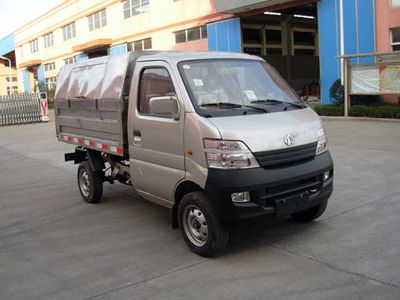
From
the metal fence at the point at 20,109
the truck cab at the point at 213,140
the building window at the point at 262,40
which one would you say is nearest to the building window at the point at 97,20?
the metal fence at the point at 20,109

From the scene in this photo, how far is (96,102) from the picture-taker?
23.0ft

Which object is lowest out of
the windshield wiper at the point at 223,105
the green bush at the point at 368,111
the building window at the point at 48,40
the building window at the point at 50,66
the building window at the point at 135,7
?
the green bush at the point at 368,111

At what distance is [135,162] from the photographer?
6160mm

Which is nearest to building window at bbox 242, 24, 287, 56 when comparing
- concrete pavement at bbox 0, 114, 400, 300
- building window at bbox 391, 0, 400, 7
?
building window at bbox 391, 0, 400, 7

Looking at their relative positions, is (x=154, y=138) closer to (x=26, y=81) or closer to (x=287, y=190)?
(x=287, y=190)

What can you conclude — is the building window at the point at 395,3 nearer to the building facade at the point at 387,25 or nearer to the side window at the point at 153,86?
the building facade at the point at 387,25

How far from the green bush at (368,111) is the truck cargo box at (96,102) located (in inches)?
437

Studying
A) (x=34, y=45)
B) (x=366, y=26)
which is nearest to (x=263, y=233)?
(x=366, y=26)

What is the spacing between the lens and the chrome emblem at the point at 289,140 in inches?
198

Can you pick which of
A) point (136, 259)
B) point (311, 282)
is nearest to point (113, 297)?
point (136, 259)

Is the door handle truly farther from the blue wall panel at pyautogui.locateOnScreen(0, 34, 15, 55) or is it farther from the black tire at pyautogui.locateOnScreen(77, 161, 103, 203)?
the blue wall panel at pyautogui.locateOnScreen(0, 34, 15, 55)

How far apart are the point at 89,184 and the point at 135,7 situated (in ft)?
93.2

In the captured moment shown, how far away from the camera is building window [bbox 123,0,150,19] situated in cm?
3294

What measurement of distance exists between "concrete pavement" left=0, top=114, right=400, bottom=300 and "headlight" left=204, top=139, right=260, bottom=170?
617mm
